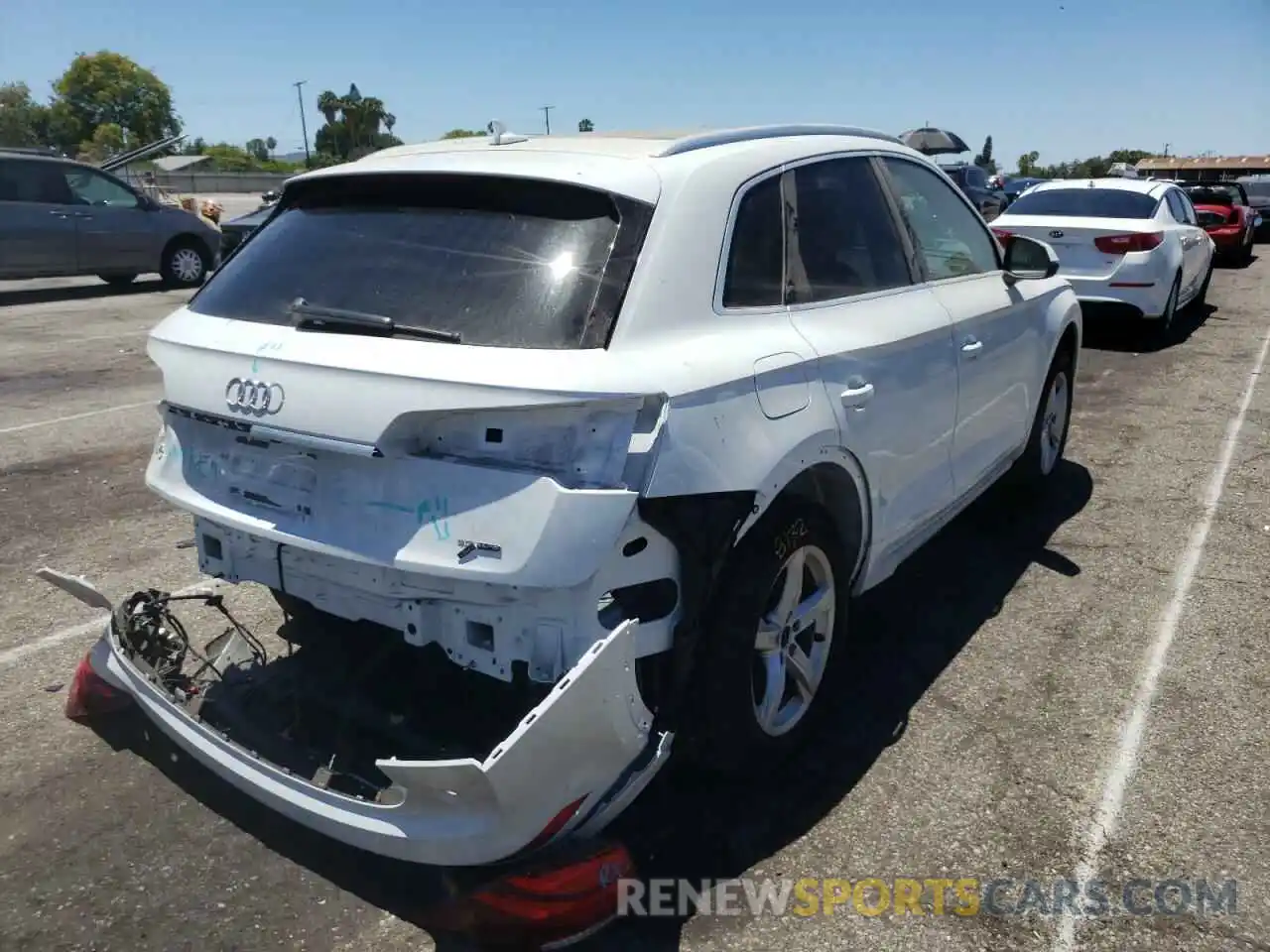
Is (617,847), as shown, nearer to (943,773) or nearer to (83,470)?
(943,773)

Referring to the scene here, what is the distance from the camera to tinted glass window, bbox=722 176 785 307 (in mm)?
3054

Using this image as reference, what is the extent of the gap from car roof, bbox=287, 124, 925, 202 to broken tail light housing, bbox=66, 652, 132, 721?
70.0 inches

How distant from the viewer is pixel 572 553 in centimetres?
241

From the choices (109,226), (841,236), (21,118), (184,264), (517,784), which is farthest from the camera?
(21,118)

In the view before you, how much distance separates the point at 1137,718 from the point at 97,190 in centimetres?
1644

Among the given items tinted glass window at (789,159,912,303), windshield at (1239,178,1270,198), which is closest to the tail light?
tinted glass window at (789,159,912,303)

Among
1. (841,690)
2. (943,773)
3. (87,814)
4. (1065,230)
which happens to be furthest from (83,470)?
(1065,230)

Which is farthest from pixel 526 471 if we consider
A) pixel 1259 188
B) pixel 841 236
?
pixel 1259 188

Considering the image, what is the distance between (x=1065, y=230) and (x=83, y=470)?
29.8ft

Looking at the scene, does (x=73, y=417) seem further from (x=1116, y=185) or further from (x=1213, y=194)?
(x=1213, y=194)

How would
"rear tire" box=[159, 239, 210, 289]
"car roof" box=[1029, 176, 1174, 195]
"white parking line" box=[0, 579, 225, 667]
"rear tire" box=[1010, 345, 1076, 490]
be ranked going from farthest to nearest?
"rear tire" box=[159, 239, 210, 289]
"car roof" box=[1029, 176, 1174, 195]
"rear tire" box=[1010, 345, 1076, 490]
"white parking line" box=[0, 579, 225, 667]

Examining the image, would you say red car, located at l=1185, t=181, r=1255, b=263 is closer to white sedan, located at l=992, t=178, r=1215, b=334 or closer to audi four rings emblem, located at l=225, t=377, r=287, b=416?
white sedan, located at l=992, t=178, r=1215, b=334

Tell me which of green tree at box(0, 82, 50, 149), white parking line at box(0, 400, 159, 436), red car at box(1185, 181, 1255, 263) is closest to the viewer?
white parking line at box(0, 400, 159, 436)

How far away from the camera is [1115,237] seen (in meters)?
10.5
